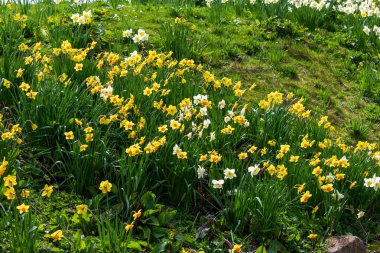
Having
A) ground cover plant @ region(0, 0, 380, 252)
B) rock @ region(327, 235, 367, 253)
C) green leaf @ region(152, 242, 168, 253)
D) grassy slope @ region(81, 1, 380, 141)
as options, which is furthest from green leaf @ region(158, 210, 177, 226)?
grassy slope @ region(81, 1, 380, 141)

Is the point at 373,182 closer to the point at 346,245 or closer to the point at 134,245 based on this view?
the point at 346,245

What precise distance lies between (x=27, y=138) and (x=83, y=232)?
933mm

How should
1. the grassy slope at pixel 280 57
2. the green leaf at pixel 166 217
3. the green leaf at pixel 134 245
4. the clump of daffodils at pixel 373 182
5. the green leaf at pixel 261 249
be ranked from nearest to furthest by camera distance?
1. the green leaf at pixel 134 245
2. the green leaf at pixel 261 249
3. the green leaf at pixel 166 217
4. the clump of daffodils at pixel 373 182
5. the grassy slope at pixel 280 57

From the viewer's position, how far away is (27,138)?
13.1 ft

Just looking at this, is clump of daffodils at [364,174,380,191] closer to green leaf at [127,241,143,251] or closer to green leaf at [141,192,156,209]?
green leaf at [141,192,156,209]

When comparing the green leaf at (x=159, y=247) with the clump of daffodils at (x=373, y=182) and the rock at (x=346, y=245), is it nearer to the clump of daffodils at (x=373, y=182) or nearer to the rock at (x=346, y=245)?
the rock at (x=346, y=245)

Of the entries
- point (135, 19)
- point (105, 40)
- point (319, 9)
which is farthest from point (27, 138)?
point (319, 9)

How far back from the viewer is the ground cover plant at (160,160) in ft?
11.3

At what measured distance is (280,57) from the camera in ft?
21.3

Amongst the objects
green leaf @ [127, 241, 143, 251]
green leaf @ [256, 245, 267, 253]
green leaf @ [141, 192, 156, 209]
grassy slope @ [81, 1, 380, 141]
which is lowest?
green leaf @ [256, 245, 267, 253]

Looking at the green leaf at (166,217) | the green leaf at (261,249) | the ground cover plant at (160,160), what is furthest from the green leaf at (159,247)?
the green leaf at (261,249)

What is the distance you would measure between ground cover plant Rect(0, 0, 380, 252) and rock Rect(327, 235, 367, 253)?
0.08 meters

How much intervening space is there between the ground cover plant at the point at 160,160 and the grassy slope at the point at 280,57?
88 mm

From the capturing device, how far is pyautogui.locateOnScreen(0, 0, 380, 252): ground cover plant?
3.44 m
